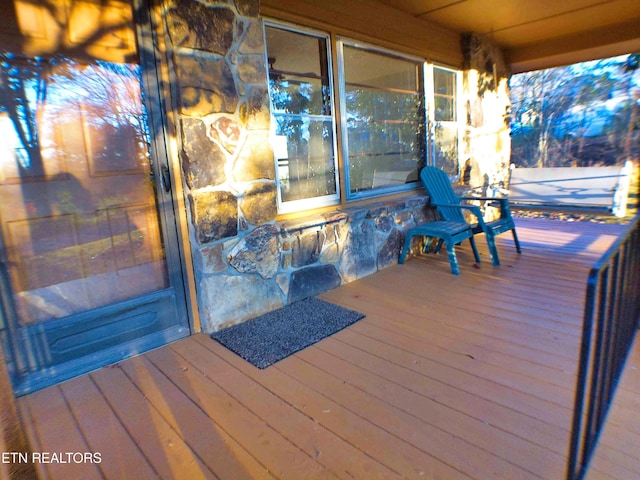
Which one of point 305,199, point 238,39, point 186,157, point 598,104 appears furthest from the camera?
point 598,104

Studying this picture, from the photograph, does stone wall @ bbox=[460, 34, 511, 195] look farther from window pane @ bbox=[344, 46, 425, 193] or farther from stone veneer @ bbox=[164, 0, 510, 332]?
stone veneer @ bbox=[164, 0, 510, 332]

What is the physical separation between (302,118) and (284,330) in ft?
5.22

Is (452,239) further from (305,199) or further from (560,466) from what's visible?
(560,466)

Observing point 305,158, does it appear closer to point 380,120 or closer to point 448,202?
point 380,120

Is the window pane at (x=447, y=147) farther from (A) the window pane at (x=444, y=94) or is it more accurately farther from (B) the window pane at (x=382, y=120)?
(B) the window pane at (x=382, y=120)

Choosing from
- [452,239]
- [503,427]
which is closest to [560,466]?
[503,427]

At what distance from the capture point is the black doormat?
2053mm

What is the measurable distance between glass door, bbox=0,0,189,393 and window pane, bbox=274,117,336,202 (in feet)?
3.01

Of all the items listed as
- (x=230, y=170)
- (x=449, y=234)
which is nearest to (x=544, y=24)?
(x=449, y=234)

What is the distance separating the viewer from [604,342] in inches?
46.3

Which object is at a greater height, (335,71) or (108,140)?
(335,71)

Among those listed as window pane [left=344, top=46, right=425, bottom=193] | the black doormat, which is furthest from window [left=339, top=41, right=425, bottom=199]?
the black doormat

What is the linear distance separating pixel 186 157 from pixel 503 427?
1.97 metres

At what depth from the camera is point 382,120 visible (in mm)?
3615
